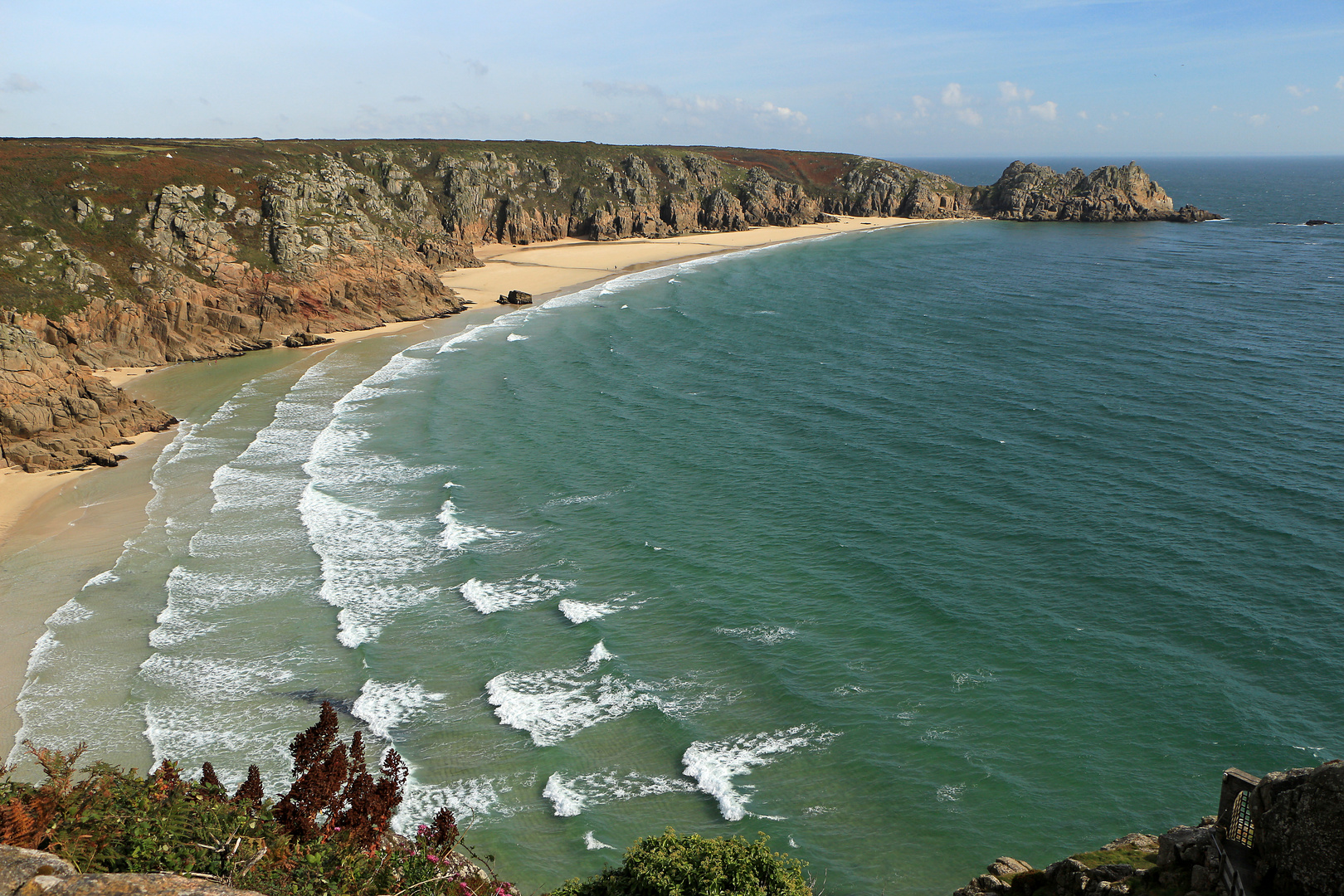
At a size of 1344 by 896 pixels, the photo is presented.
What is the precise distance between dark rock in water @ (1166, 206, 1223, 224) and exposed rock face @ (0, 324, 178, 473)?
168771mm

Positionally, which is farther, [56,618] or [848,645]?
[56,618]

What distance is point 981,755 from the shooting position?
23516 millimetres

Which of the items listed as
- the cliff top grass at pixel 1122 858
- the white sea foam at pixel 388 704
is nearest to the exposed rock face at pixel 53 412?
the white sea foam at pixel 388 704

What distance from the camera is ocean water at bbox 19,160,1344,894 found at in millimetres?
22766

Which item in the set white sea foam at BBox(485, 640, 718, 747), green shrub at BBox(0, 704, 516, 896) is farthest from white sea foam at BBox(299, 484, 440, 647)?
green shrub at BBox(0, 704, 516, 896)

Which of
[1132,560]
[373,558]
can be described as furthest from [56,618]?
[1132,560]

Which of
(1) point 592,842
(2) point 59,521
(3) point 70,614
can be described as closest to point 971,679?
(1) point 592,842

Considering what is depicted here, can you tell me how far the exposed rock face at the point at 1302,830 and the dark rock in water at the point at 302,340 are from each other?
7494 centimetres

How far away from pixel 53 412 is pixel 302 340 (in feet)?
87.7

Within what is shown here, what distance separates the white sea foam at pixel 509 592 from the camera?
3219 centimetres

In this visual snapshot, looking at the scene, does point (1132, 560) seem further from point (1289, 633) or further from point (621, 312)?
point (621, 312)

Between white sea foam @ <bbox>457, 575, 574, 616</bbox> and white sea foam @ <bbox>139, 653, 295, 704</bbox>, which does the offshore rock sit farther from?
white sea foam @ <bbox>139, 653, 295, 704</bbox>

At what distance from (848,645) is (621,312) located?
61748 millimetres

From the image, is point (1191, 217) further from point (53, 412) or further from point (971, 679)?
point (53, 412)
